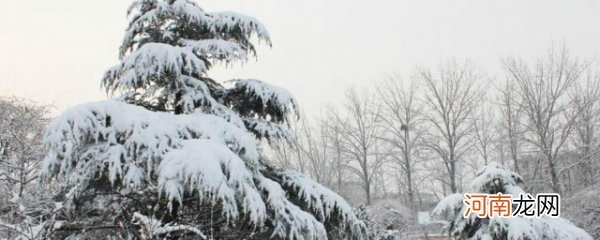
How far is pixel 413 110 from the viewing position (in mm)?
26188

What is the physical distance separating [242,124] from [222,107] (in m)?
0.35

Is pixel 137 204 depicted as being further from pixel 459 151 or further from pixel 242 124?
pixel 459 151

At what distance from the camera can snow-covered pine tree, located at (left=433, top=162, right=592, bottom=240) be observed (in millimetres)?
7055

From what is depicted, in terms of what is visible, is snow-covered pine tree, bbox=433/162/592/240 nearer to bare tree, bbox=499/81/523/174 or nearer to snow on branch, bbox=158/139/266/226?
snow on branch, bbox=158/139/266/226

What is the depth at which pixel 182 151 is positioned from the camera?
3.63 m

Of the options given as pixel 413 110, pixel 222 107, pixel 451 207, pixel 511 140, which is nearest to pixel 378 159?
pixel 413 110

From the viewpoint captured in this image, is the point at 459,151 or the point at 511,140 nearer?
the point at 511,140

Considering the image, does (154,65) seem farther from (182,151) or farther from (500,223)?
(500,223)

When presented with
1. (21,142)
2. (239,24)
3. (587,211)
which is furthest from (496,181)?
(21,142)

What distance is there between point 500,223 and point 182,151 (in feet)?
17.6

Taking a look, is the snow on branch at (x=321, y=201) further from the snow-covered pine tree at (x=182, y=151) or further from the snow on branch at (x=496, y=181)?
the snow on branch at (x=496, y=181)

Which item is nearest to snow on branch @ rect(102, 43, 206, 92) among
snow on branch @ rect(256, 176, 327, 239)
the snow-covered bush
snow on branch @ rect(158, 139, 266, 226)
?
snow on branch @ rect(158, 139, 266, 226)

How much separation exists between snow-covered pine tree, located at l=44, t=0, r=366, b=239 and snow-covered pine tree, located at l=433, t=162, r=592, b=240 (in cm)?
300

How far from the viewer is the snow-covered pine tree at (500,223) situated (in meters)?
7.05
